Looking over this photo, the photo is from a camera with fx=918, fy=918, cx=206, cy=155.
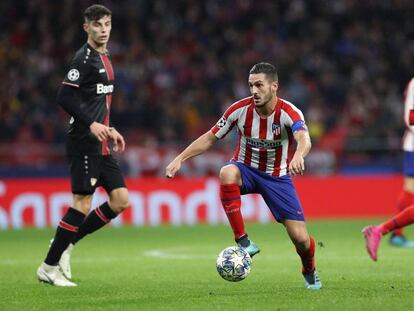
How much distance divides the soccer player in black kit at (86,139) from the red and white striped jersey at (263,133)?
103 centimetres

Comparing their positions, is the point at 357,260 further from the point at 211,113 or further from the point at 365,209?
the point at 211,113

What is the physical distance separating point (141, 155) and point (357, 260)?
7.11m

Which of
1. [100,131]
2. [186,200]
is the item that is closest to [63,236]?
[100,131]

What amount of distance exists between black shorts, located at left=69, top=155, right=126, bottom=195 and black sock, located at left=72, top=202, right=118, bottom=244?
23 cm

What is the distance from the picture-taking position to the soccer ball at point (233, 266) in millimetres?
6711

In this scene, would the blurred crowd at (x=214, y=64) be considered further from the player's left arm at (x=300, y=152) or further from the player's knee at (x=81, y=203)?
the player's left arm at (x=300, y=152)

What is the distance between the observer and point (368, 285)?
23.9 ft

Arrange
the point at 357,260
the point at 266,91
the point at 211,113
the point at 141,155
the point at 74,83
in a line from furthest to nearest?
the point at 211,113 → the point at 141,155 → the point at 357,260 → the point at 74,83 → the point at 266,91

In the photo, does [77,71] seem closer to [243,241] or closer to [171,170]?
[171,170]

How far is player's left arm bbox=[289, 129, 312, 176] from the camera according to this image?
20.9 ft

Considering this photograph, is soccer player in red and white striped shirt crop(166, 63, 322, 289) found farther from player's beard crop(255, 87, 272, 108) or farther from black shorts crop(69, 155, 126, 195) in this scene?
black shorts crop(69, 155, 126, 195)

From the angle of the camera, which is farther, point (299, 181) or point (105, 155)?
point (299, 181)

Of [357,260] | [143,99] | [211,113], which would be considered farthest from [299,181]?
[357,260]

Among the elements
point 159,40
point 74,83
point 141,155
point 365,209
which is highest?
point 159,40
